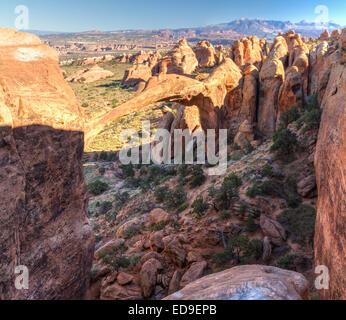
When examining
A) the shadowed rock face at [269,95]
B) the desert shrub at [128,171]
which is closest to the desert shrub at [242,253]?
the shadowed rock face at [269,95]

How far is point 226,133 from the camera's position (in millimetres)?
17031

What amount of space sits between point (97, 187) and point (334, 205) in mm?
15987

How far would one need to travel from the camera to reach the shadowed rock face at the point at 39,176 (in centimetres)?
386

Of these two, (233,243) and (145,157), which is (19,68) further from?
(145,157)

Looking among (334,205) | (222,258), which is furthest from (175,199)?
(334,205)

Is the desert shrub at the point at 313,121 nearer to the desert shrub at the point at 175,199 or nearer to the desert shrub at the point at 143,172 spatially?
the desert shrub at the point at 175,199

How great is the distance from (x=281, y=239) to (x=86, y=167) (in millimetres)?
18038

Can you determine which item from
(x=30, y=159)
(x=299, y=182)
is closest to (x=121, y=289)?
(x=30, y=159)

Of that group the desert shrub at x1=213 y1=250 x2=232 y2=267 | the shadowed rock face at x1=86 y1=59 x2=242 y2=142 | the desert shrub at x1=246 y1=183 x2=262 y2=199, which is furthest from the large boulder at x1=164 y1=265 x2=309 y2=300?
the desert shrub at x1=246 y1=183 x2=262 y2=199

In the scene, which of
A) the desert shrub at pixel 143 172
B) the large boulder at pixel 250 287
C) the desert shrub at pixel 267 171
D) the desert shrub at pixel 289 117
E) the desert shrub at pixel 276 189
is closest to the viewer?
the large boulder at pixel 250 287

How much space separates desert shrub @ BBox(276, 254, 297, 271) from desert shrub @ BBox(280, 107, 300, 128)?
8.99 meters

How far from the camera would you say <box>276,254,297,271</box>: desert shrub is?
247 inches

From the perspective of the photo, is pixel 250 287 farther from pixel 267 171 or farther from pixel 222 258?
pixel 267 171

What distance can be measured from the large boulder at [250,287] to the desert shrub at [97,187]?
14893 millimetres
